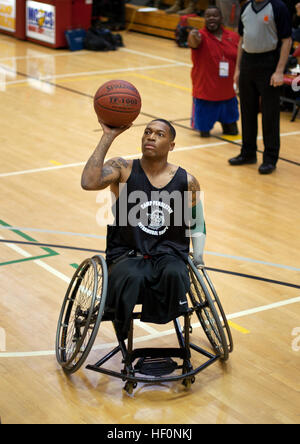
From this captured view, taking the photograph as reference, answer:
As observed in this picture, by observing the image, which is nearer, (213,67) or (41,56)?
(213,67)

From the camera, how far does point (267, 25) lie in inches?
303

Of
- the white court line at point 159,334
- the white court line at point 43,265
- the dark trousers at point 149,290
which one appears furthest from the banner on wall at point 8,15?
the dark trousers at point 149,290

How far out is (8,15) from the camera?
16391mm

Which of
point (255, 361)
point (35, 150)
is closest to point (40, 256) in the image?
point (255, 361)

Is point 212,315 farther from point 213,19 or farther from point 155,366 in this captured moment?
point 213,19

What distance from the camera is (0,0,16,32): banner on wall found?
53.0ft

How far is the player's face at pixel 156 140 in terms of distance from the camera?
4.23 metres

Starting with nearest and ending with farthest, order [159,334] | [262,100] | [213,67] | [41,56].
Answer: [159,334] → [262,100] → [213,67] → [41,56]

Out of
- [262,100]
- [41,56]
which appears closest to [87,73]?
[41,56]

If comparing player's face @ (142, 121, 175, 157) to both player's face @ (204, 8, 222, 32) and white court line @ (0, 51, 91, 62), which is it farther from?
white court line @ (0, 51, 91, 62)

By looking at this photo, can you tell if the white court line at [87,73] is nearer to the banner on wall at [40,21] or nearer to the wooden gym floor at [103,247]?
the wooden gym floor at [103,247]

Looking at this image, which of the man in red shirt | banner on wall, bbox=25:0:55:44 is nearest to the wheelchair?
the man in red shirt

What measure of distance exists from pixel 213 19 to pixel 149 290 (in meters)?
5.88
